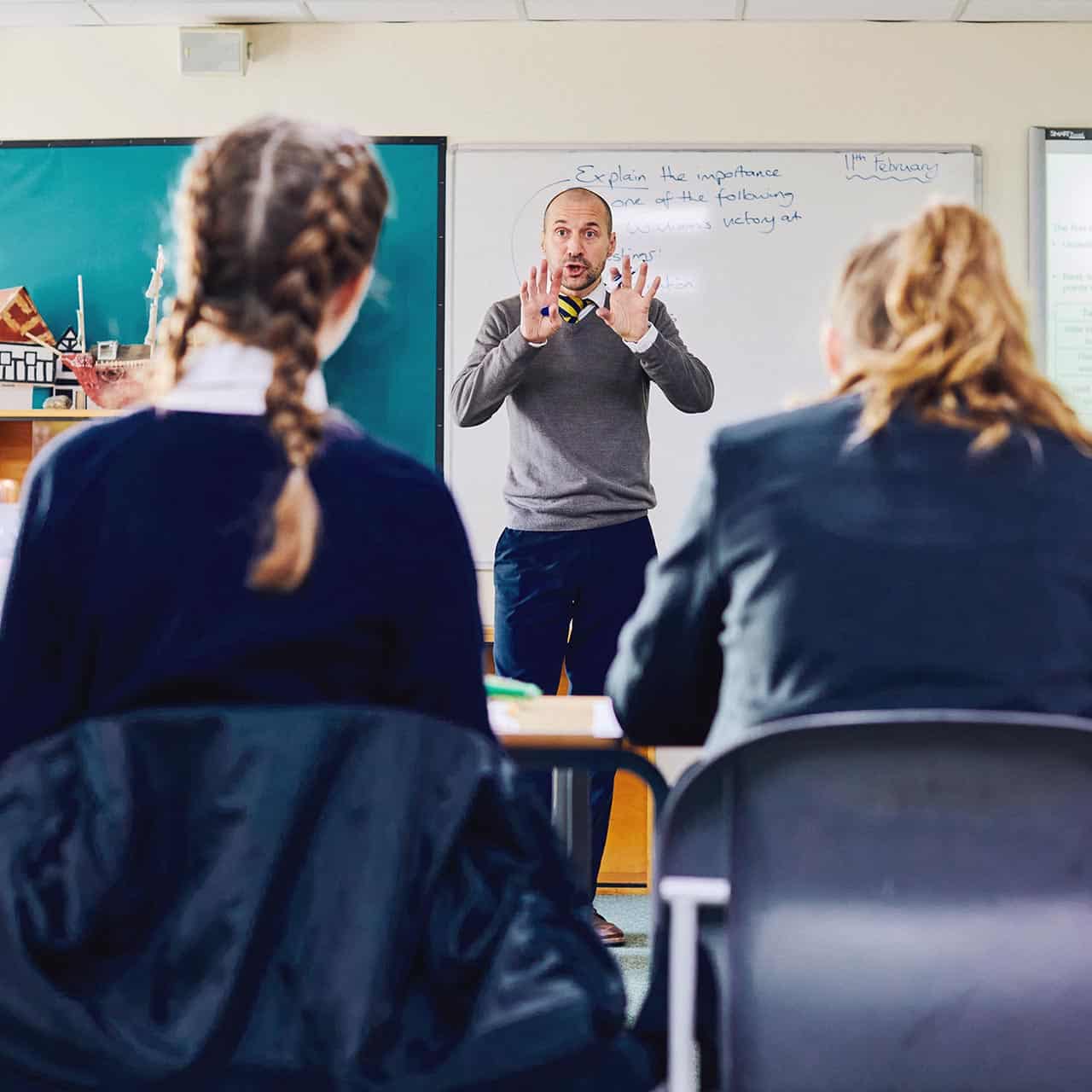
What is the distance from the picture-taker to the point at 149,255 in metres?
4.25

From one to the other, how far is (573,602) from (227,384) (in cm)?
199

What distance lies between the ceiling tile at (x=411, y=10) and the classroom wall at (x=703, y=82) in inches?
1.4

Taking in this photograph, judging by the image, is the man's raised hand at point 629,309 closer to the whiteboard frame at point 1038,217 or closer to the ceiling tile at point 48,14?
the whiteboard frame at point 1038,217

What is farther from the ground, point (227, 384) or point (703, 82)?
point (703, 82)

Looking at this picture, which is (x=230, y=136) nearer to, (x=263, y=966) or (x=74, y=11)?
(x=263, y=966)

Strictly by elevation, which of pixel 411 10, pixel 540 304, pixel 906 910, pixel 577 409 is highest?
pixel 411 10

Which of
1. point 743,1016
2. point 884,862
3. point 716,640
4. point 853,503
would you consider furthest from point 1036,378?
point 743,1016

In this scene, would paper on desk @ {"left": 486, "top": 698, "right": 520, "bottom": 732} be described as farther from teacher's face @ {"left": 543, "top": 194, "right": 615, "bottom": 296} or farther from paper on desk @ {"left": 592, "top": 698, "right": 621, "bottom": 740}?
teacher's face @ {"left": 543, "top": 194, "right": 615, "bottom": 296}

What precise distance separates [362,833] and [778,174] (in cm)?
361

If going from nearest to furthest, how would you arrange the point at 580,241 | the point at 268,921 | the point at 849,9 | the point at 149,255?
the point at 268,921 < the point at 580,241 < the point at 849,9 < the point at 149,255

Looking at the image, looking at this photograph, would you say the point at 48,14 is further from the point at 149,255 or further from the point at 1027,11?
the point at 1027,11

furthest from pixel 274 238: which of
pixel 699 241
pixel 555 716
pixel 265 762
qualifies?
pixel 699 241

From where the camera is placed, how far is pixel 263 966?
902mm

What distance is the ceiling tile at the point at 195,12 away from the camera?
4102 millimetres
